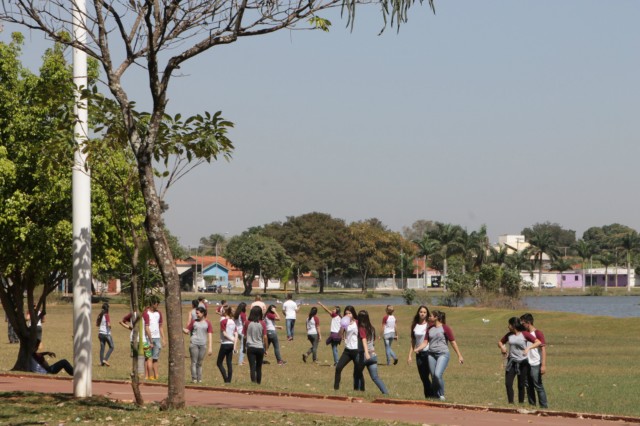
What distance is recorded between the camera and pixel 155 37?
42.7 ft

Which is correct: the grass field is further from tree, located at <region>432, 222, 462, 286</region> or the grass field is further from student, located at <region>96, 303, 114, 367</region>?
tree, located at <region>432, 222, 462, 286</region>

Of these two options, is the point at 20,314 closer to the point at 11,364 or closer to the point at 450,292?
the point at 11,364

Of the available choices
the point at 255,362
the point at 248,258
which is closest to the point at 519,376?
the point at 255,362

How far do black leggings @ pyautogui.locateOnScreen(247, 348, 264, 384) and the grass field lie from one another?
0.37 meters

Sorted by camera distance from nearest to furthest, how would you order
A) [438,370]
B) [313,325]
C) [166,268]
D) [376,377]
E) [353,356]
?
1. [166,268]
2. [438,370]
3. [376,377]
4. [353,356]
5. [313,325]

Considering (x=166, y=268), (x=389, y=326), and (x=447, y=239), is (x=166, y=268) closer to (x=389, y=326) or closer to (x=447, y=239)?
(x=389, y=326)

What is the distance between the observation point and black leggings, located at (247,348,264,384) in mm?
20094

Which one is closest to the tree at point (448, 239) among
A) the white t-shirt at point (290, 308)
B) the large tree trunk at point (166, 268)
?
the white t-shirt at point (290, 308)

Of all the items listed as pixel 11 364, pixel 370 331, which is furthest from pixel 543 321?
pixel 370 331

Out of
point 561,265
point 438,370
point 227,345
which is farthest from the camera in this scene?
point 561,265

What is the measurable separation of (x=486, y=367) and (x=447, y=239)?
80.5 m

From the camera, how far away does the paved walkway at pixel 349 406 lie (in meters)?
14.6

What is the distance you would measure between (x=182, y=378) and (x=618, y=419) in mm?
6218

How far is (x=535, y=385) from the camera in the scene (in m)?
16.9
